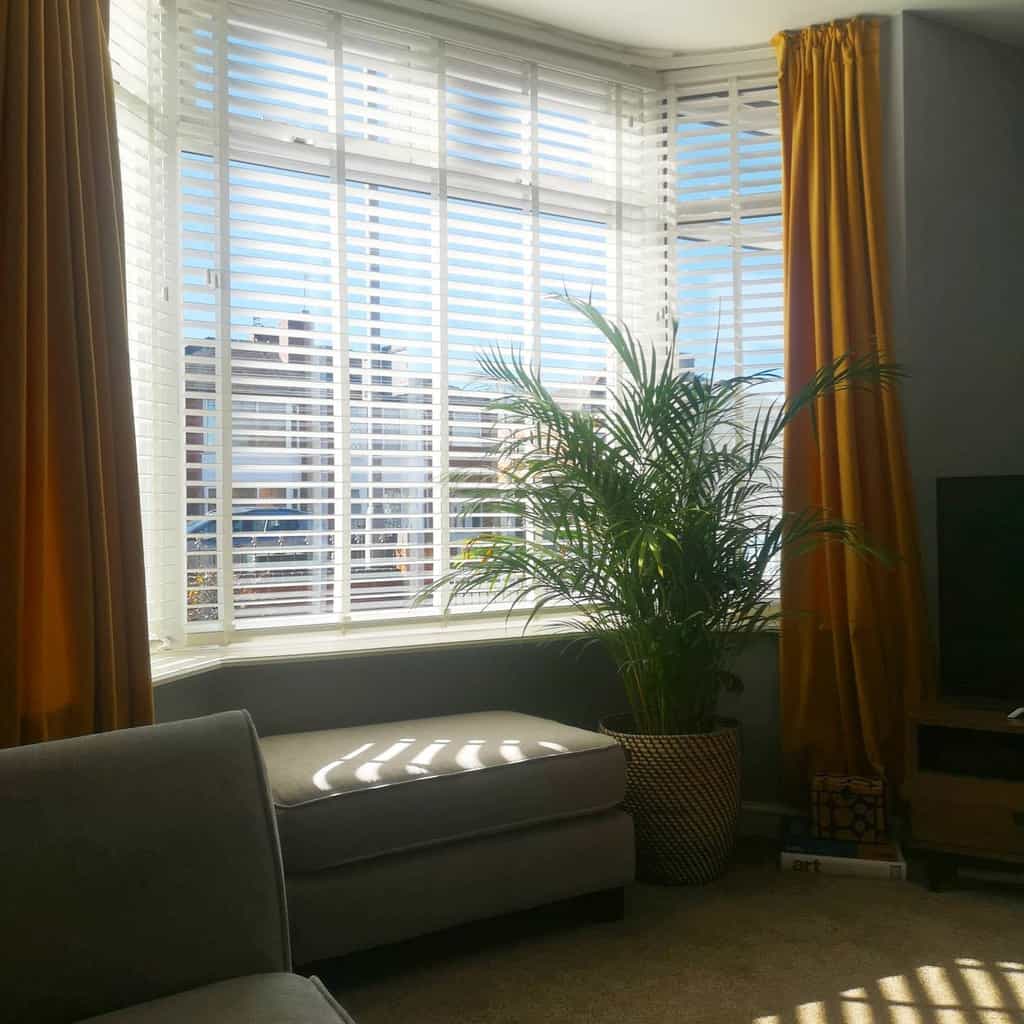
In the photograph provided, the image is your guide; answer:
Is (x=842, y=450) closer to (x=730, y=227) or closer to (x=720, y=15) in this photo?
(x=730, y=227)

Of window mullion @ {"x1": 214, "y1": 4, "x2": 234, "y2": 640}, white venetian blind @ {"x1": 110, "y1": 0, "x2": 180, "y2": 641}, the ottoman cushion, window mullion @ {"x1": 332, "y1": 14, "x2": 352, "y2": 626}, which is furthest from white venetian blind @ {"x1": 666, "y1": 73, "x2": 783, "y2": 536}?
white venetian blind @ {"x1": 110, "y1": 0, "x2": 180, "y2": 641}

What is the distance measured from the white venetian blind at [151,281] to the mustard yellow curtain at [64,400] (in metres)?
0.43

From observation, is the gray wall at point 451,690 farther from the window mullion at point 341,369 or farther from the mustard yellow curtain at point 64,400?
the mustard yellow curtain at point 64,400

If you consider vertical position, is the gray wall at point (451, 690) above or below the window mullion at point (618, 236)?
below

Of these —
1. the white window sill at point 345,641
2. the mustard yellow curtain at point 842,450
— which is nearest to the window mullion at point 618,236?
the mustard yellow curtain at point 842,450

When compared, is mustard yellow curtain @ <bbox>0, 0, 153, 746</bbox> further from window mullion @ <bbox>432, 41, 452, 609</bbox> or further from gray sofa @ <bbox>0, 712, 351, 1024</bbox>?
window mullion @ <bbox>432, 41, 452, 609</bbox>

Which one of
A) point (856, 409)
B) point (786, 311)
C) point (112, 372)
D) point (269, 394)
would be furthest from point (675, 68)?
point (112, 372)

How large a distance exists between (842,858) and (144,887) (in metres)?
2.35

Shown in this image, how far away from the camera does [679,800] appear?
3025 millimetres

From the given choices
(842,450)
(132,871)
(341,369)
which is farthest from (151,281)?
(842,450)

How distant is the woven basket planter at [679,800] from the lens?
9.91ft

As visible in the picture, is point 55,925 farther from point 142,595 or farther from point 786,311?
point 786,311

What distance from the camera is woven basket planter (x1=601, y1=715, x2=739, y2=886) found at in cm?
302

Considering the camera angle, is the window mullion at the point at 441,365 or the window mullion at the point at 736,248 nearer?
the window mullion at the point at 441,365
